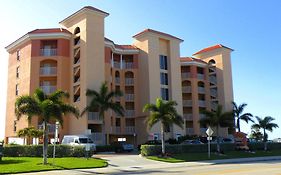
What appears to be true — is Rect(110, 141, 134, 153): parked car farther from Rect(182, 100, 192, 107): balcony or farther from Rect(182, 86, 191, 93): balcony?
Rect(182, 86, 191, 93): balcony

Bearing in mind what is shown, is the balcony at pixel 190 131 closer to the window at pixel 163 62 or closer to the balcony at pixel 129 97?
the window at pixel 163 62

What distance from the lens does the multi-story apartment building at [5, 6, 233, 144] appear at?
167 feet

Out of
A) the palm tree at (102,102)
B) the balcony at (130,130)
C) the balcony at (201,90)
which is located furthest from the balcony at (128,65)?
the balcony at (201,90)

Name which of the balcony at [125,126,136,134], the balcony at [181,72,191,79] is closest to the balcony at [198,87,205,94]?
the balcony at [181,72,191,79]

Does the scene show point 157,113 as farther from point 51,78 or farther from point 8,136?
point 8,136

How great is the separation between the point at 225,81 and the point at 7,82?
41383 millimetres

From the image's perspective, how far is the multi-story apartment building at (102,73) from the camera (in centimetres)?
5078

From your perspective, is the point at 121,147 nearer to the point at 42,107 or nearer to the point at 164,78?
the point at 42,107

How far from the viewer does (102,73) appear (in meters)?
51.7

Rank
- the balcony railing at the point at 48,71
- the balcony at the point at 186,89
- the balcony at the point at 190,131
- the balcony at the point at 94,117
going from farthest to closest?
the balcony at the point at 186,89 < the balcony at the point at 190,131 < the balcony railing at the point at 48,71 < the balcony at the point at 94,117

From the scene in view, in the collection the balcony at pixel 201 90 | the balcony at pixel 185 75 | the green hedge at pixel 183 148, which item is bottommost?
the green hedge at pixel 183 148

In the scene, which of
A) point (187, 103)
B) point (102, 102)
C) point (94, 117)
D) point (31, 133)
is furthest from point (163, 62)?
point (31, 133)

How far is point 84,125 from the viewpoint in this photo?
159 feet

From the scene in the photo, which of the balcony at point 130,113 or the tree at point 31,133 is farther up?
the balcony at point 130,113
